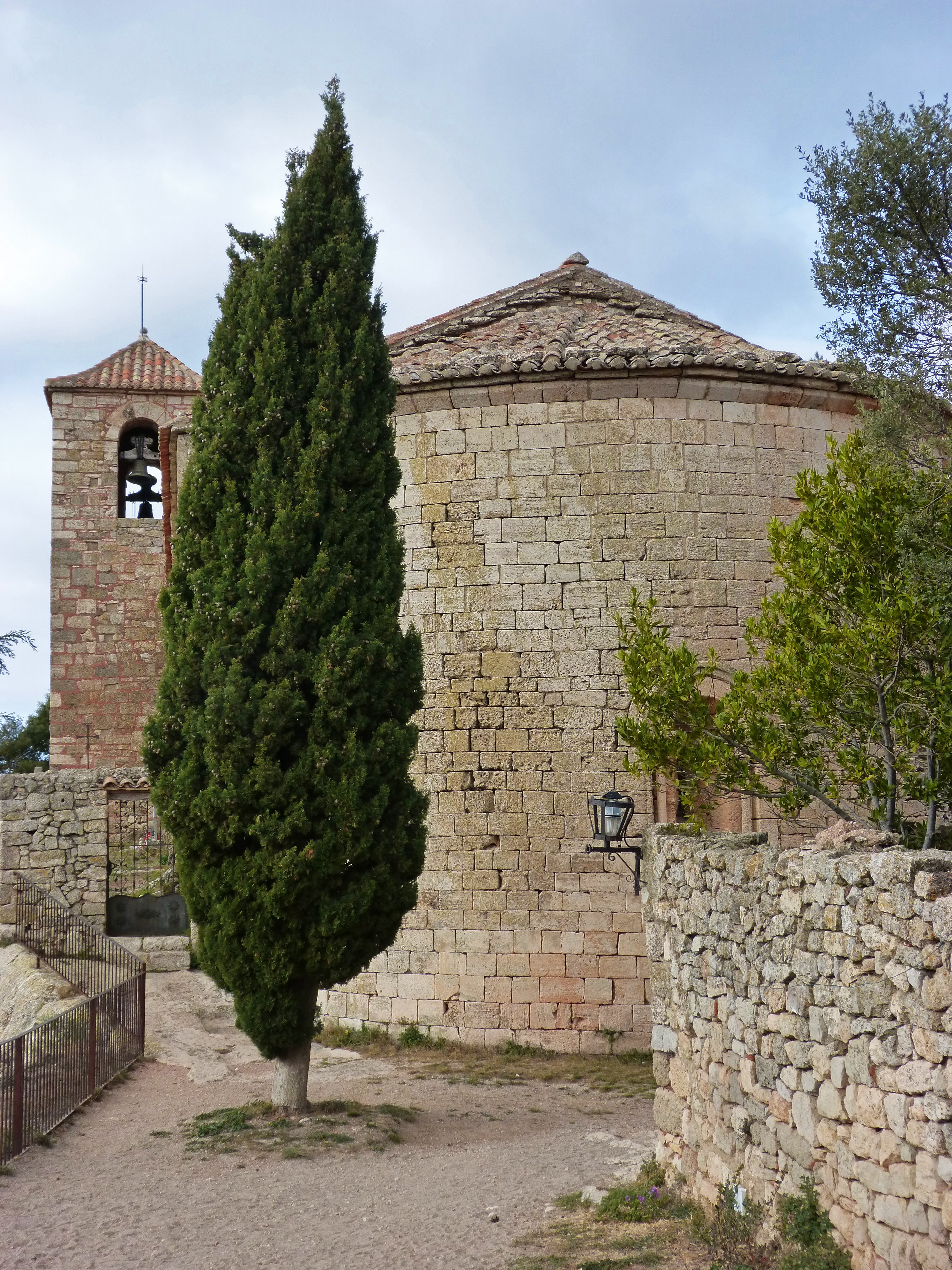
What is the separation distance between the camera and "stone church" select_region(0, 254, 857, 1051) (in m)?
10.3

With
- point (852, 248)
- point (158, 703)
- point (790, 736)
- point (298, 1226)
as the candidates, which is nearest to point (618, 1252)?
point (298, 1226)

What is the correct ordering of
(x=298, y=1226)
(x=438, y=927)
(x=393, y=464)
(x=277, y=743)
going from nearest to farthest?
(x=298, y=1226), (x=277, y=743), (x=393, y=464), (x=438, y=927)

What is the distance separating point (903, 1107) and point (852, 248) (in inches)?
260

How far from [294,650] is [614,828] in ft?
11.2

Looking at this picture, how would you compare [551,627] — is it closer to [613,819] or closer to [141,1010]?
[613,819]

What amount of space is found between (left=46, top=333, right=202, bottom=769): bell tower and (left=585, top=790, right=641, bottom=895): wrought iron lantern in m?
11.2

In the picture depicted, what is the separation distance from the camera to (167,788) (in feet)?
26.6

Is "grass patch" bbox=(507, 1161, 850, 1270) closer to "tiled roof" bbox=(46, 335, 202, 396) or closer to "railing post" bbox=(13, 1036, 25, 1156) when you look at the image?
"railing post" bbox=(13, 1036, 25, 1156)

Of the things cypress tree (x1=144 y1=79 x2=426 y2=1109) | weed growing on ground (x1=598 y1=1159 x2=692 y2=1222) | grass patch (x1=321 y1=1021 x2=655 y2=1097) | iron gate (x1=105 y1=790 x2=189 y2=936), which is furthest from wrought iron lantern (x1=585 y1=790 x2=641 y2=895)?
iron gate (x1=105 y1=790 x2=189 y2=936)

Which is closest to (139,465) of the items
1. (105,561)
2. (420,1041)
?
(105,561)

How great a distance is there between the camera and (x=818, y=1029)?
4.49m

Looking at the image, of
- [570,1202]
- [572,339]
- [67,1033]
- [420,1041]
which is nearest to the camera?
[570,1202]

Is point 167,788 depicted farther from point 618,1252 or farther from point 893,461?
point 893,461

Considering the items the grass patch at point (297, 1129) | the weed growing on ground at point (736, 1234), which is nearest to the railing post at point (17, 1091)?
the grass patch at point (297, 1129)
